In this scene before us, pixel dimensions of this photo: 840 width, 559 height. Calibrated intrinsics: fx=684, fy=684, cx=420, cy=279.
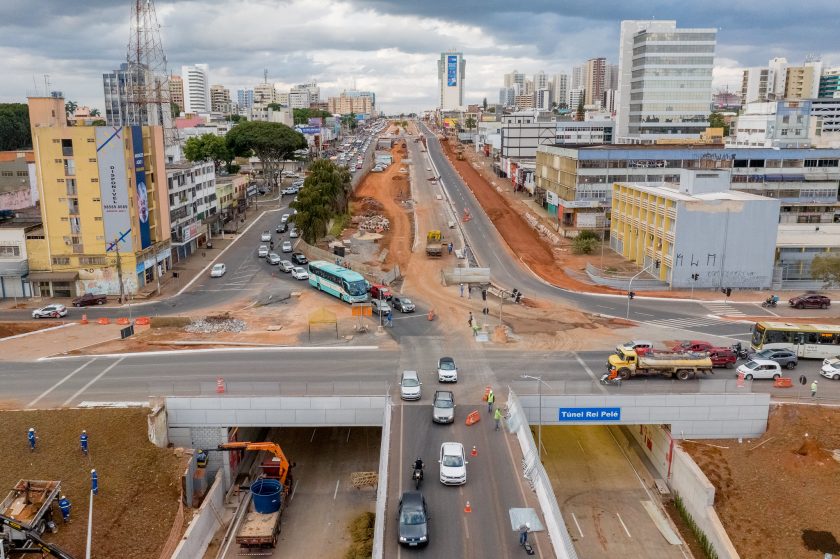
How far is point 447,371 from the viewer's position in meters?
50.0

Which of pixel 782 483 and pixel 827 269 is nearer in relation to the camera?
pixel 782 483

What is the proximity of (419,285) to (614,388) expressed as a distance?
37962 millimetres

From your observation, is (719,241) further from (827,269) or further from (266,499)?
(266,499)

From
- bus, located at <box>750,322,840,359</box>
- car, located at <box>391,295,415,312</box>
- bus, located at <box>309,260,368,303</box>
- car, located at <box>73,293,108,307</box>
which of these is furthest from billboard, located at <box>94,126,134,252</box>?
bus, located at <box>750,322,840,359</box>

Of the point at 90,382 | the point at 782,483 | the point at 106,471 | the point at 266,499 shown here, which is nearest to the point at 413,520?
the point at 266,499

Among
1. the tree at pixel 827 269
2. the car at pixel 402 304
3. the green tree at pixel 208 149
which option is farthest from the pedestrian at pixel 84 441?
the green tree at pixel 208 149

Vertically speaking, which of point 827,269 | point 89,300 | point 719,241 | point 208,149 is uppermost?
point 208,149

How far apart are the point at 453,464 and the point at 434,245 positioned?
63949 mm

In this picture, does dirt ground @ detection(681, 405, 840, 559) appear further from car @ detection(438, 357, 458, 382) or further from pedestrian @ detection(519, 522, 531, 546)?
car @ detection(438, 357, 458, 382)

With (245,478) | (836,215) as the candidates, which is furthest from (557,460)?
(836,215)

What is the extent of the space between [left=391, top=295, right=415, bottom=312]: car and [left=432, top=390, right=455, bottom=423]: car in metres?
25.0

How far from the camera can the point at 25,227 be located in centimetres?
7944

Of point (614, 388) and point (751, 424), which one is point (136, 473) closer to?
point (614, 388)

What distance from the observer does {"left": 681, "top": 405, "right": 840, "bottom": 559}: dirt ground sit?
3884 cm
